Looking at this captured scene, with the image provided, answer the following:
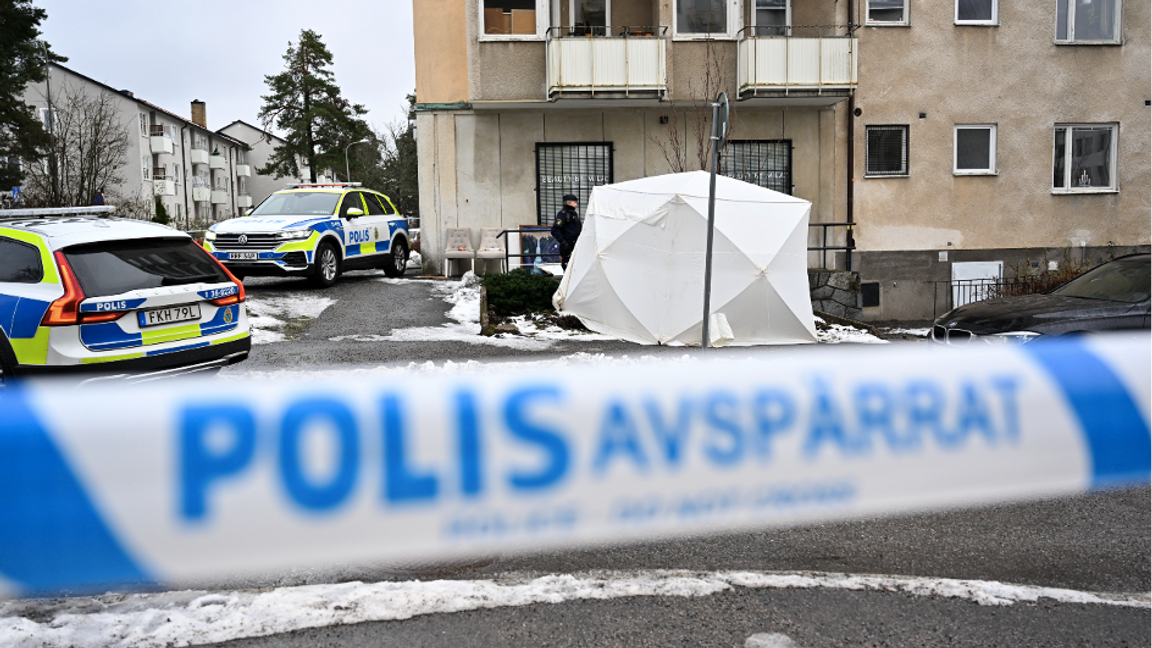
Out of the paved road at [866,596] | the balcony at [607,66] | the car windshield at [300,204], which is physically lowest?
the paved road at [866,596]

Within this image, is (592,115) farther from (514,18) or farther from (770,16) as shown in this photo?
(770,16)

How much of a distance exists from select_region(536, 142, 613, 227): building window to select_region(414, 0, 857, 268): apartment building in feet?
0.09

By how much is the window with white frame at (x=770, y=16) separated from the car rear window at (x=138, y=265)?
15.6 m

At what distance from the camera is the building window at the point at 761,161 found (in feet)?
70.9

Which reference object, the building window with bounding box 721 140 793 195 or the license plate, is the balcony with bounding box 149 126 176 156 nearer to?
the building window with bounding box 721 140 793 195

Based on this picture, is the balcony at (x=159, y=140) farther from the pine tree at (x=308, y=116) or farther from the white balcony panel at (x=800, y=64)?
the white balcony panel at (x=800, y=64)

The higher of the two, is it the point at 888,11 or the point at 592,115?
the point at 888,11

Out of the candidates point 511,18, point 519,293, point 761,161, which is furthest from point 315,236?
point 761,161

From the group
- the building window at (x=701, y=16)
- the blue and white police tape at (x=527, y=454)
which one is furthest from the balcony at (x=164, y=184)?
the blue and white police tape at (x=527, y=454)

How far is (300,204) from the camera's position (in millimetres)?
17969

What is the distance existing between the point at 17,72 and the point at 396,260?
2113 cm

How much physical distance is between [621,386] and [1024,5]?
22.4 metres

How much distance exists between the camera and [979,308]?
909 centimetres

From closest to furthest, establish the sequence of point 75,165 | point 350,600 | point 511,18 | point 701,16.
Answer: point 350,600 → point 511,18 → point 701,16 → point 75,165
